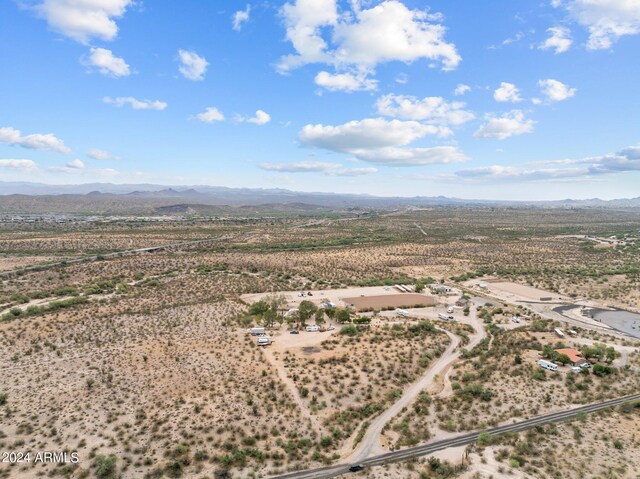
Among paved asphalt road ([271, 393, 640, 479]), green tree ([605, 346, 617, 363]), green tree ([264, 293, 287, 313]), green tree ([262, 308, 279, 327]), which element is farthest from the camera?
green tree ([264, 293, 287, 313])

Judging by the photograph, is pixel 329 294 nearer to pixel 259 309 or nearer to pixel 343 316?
pixel 343 316

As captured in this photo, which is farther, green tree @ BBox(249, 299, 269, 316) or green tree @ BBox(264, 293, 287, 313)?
green tree @ BBox(264, 293, 287, 313)

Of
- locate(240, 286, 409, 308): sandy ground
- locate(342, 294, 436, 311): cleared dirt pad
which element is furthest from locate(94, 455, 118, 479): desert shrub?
locate(342, 294, 436, 311): cleared dirt pad

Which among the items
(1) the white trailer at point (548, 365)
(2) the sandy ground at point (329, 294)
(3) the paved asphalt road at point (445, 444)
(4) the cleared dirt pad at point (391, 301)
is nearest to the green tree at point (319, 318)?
(2) the sandy ground at point (329, 294)

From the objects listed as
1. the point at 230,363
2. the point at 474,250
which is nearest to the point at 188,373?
the point at 230,363

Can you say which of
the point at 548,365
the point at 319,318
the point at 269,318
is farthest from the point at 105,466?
the point at 548,365

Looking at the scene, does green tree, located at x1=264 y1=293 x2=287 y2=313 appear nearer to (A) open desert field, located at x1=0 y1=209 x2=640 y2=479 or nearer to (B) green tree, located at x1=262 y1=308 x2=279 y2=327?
(A) open desert field, located at x1=0 y1=209 x2=640 y2=479
